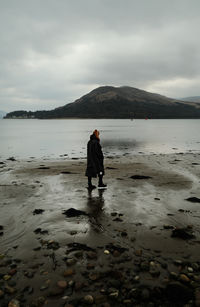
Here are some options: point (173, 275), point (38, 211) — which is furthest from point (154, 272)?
point (38, 211)

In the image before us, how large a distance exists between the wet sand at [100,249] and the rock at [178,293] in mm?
17

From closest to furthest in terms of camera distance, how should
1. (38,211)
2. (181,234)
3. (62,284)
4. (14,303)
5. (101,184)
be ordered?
(14,303) → (62,284) → (181,234) → (38,211) → (101,184)

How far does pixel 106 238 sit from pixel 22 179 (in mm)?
10464

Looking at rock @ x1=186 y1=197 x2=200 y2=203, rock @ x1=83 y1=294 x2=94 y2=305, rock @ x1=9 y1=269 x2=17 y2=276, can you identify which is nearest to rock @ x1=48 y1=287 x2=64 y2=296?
rock @ x1=83 y1=294 x2=94 y2=305

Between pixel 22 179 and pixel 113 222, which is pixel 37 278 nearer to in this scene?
pixel 113 222

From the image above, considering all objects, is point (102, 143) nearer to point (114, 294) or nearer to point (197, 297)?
point (114, 294)

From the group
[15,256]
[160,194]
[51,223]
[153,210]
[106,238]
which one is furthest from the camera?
[160,194]

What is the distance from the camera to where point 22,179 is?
15.3 meters

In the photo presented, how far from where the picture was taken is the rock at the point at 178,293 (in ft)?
13.6

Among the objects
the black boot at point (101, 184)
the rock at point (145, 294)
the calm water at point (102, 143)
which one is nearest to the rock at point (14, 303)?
the rock at point (145, 294)

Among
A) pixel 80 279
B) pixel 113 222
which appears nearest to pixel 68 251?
pixel 80 279

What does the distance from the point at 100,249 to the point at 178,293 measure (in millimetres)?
2310

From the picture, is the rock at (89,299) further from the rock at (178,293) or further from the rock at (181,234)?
the rock at (181,234)

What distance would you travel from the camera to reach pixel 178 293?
13.9ft
